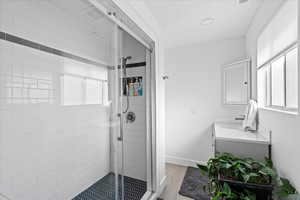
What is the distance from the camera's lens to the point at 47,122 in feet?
4.24

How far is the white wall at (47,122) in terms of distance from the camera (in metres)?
1.09

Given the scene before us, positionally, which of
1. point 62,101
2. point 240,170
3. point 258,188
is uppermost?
point 62,101

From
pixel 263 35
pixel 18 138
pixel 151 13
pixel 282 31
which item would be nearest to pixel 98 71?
pixel 18 138

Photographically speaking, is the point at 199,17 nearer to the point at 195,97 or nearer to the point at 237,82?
the point at 237,82

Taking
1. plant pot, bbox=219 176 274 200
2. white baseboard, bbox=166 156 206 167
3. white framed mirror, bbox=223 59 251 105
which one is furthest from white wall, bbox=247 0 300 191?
white baseboard, bbox=166 156 206 167

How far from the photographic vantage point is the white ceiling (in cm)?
159

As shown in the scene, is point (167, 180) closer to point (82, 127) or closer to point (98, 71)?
point (82, 127)

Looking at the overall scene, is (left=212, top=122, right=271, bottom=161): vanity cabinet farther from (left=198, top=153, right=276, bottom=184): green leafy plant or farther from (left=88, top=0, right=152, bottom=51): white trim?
(left=88, top=0, right=152, bottom=51): white trim

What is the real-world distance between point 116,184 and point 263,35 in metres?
2.33

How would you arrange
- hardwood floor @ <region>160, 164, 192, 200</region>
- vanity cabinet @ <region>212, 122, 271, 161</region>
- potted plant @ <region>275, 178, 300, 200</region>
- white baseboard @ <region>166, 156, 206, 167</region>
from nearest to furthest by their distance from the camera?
potted plant @ <region>275, 178, 300, 200</region>, vanity cabinet @ <region>212, 122, 271, 161</region>, hardwood floor @ <region>160, 164, 192, 200</region>, white baseboard @ <region>166, 156, 206, 167</region>

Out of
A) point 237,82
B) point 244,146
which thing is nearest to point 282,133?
point 244,146

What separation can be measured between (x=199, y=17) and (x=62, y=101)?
1.92 m

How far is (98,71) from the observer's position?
57.9 inches

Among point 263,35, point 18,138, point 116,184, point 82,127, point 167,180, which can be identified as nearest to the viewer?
point 18,138
